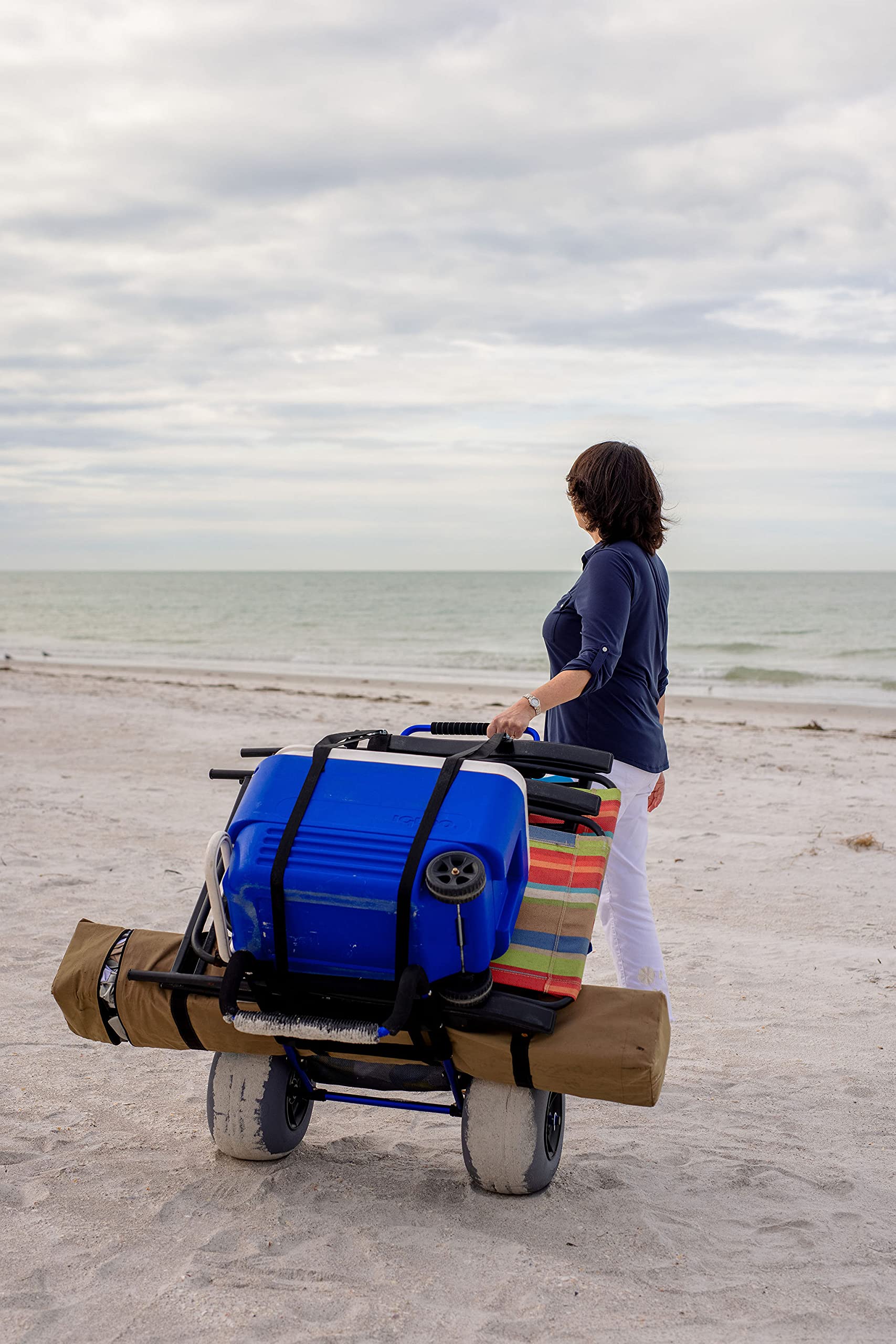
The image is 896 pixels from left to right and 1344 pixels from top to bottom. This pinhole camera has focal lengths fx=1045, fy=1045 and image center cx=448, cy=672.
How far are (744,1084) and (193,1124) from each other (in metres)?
1.84

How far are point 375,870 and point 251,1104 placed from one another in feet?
3.25

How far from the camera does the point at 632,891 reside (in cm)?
329

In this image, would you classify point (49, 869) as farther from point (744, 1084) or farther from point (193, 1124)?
point (744, 1084)

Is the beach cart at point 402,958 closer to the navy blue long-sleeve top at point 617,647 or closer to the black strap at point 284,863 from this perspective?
the black strap at point 284,863

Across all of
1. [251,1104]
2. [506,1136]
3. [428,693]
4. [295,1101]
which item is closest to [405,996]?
[506,1136]

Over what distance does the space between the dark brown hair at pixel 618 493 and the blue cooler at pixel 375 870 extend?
1108mm

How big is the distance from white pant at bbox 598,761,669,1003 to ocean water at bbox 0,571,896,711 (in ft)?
52.9

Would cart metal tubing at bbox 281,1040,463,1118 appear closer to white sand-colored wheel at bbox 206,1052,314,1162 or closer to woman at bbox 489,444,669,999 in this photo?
white sand-colored wheel at bbox 206,1052,314,1162

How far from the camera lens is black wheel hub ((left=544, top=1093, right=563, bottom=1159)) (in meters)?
2.75

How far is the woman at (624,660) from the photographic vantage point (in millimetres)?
3193

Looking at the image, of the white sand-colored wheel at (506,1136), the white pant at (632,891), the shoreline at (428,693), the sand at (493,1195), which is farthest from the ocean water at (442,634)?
the white sand-colored wheel at (506,1136)

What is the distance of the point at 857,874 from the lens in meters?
6.27

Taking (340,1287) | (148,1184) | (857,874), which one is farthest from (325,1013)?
(857,874)

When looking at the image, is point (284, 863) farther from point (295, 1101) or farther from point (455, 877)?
point (295, 1101)
